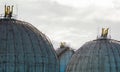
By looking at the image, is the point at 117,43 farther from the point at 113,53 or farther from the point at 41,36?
the point at 41,36

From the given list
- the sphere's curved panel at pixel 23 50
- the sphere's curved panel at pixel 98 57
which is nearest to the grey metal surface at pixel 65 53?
the sphere's curved panel at pixel 98 57

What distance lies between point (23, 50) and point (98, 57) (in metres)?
18.2

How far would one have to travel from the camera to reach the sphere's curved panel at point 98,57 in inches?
3258

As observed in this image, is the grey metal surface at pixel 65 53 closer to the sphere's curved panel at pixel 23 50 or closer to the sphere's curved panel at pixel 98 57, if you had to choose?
the sphere's curved panel at pixel 98 57

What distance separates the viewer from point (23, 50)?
228 ft

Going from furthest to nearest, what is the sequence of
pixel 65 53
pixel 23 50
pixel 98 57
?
1. pixel 65 53
2. pixel 98 57
3. pixel 23 50

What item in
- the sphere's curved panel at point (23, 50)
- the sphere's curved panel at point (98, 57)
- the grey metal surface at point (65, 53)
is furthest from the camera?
the grey metal surface at point (65, 53)

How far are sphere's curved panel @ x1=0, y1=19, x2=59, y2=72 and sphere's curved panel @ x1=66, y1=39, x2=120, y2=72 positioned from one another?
12.2 m

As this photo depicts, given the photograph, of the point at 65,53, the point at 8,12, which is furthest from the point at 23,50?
the point at 65,53

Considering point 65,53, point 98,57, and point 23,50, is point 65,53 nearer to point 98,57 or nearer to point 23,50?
point 98,57

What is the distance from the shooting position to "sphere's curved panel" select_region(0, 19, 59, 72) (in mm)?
68625

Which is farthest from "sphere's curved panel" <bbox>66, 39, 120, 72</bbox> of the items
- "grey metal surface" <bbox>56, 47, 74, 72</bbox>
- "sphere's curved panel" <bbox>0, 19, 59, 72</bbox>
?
"grey metal surface" <bbox>56, 47, 74, 72</bbox>

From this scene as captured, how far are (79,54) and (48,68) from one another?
55.0 feet

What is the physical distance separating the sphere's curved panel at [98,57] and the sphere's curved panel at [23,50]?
40.0ft
